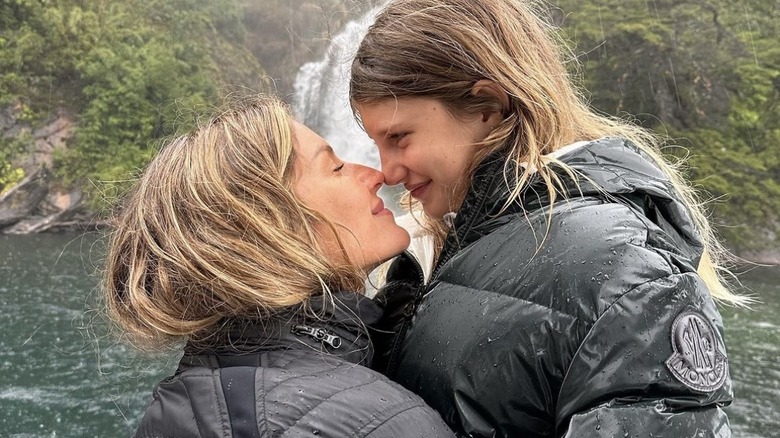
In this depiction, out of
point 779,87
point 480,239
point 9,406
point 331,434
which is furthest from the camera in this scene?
point 779,87

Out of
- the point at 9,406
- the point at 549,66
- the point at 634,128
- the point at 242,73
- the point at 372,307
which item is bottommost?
the point at 242,73

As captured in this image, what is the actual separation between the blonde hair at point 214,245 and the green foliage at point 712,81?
19758mm

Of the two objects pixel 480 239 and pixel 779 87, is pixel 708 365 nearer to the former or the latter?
pixel 480 239

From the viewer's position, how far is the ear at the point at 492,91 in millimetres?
1681

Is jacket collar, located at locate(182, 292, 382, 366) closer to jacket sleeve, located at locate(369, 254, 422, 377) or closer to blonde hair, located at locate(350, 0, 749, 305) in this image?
jacket sleeve, located at locate(369, 254, 422, 377)

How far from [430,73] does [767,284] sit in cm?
1759

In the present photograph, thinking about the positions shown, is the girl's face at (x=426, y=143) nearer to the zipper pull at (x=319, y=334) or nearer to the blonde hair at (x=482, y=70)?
the blonde hair at (x=482, y=70)

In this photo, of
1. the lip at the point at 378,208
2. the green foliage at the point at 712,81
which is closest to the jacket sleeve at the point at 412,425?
the lip at the point at 378,208

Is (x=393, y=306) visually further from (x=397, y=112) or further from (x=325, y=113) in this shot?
(x=325, y=113)

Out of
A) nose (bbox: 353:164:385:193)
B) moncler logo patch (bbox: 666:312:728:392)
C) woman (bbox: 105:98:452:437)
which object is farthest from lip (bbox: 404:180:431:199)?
moncler logo patch (bbox: 666:312:728:392)

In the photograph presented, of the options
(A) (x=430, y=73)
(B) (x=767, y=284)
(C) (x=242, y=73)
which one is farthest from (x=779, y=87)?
(A) (x=430, y=73)

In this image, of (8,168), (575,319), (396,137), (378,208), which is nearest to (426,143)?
(396,137)

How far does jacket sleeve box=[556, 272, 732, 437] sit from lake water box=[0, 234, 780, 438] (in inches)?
205

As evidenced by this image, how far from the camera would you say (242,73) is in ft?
87.2
